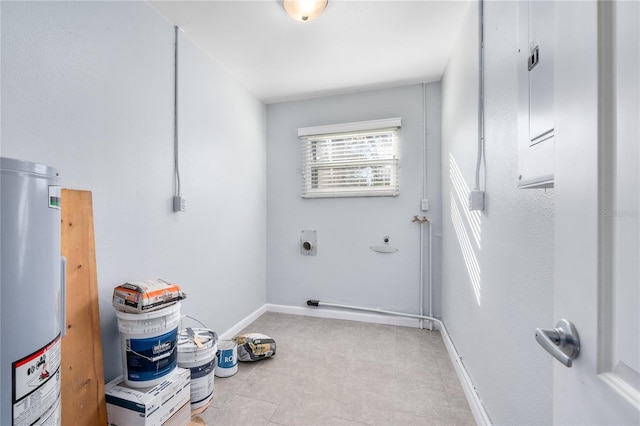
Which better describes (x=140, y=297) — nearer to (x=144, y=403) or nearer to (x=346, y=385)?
(x=144, y=403)

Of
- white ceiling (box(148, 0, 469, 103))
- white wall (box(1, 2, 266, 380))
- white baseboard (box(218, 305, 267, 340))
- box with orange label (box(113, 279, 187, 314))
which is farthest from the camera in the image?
white baseboard (box(218, 305, 267, 340))

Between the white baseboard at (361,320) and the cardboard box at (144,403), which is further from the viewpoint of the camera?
the white baseboard at (361,320)

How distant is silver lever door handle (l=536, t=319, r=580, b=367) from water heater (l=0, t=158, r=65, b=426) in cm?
120

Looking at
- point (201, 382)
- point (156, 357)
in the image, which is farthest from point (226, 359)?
point (156, 357)

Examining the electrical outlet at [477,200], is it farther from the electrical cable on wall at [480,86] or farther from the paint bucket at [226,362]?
the paint bucket at [226,362]

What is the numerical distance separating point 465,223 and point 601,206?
1463mm

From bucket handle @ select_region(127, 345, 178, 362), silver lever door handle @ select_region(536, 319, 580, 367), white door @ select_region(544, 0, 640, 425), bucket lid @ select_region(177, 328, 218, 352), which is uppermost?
white door @ select_region(544, 0, 640, 425)

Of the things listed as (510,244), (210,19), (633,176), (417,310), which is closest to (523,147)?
(510,244)

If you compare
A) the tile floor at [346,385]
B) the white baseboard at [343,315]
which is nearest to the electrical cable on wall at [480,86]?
the tile floor at [346,385]

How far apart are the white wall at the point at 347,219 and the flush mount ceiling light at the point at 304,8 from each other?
1.28m

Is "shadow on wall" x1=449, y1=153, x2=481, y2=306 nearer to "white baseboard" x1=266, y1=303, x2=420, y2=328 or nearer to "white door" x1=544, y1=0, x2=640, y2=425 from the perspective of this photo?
"white door" x1=544, y1=0, x2=640, y2=425

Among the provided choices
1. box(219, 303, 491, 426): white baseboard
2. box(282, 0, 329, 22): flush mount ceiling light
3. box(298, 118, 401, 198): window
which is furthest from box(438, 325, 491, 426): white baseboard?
box(282, 0, 329, 22): flush mount ceiling light

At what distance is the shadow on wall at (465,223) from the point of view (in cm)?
154

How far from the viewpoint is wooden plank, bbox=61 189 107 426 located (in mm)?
1162
